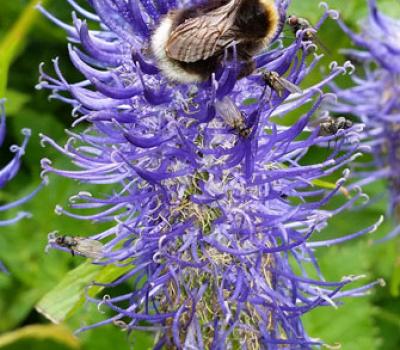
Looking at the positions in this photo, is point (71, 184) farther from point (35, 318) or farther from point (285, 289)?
point (285, 289)

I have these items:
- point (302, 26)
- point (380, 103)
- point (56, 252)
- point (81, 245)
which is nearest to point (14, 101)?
point (56, 252)

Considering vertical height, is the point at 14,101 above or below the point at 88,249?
above

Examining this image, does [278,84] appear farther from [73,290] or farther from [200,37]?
Answer: [73,290]

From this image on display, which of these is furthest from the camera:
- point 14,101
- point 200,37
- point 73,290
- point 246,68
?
point 14,101

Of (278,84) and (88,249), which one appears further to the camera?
(88,249)

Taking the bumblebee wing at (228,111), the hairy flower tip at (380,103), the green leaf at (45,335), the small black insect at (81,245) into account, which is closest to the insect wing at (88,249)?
the small black insect at (81,245)

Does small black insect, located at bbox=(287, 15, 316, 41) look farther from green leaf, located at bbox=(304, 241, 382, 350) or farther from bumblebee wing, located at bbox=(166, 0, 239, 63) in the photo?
green leaf, located at bbox=(304, 241, 382, 350)

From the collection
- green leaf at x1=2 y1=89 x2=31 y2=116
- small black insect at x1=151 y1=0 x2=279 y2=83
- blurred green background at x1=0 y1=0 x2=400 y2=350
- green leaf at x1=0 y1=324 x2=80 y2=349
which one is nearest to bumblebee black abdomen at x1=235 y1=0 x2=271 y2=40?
small black insect at x1=151 y1=0 x2=279 y2=83
